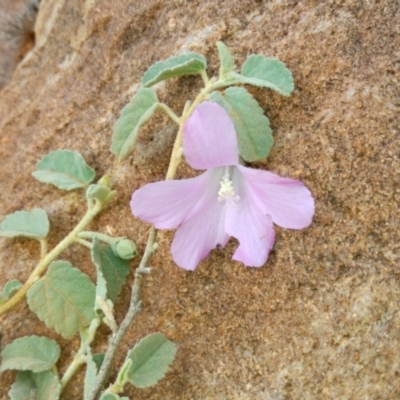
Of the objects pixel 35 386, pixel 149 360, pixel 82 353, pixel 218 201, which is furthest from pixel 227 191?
pixel 35 386

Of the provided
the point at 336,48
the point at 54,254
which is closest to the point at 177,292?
the point at 54,254

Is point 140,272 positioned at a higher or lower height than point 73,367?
higher

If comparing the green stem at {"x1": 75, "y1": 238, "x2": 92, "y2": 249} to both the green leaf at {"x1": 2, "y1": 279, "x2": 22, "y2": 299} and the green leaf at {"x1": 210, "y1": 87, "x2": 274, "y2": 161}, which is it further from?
the green leaf at {"x1": 210, "y1": 87, "x2": 274, "y2": 161}

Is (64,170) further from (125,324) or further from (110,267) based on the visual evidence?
(125,324)

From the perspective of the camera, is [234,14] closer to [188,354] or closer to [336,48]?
[336,48]

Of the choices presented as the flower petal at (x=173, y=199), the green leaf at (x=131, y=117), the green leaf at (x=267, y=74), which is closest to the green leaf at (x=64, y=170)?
the green leaf at (x=131, y=117)

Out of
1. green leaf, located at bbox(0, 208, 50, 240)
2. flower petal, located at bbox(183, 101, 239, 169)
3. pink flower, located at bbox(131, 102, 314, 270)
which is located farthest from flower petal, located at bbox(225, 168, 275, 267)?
green leaf, located at bbox(0, 208, 50, 240)
